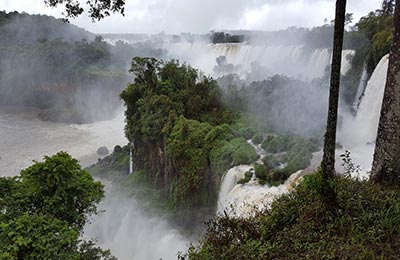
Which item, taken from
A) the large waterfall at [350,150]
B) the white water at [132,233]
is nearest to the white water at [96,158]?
the white water at [132,233]

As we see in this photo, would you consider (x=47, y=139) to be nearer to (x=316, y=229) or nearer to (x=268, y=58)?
(x=268, y=58)

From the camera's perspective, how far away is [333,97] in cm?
517

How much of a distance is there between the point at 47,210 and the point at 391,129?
747 centimetres

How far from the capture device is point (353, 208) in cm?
551

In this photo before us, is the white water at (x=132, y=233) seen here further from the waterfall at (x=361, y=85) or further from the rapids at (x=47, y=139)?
the waterfall at (x=361, y=85)

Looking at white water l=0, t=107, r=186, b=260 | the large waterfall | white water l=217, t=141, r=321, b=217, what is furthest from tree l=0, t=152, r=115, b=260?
white water l=0, t=107, r=186, b=260

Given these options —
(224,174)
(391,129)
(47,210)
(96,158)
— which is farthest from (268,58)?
(391,129)

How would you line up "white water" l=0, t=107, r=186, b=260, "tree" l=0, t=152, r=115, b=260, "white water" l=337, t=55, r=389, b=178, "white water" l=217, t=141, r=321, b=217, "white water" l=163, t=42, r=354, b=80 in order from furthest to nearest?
1. "white water" l=163, t=42, r=354, b=80
2. "white water" l=0, t=107, r=186, b=260
3. "white water" l=337, t=55, r=389, b=178
4. "white water" l=217, t=141, r=321, b=217
5. "tree" l=0, t=152, r=115, b=260

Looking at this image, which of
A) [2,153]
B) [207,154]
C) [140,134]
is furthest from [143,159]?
[2,153]

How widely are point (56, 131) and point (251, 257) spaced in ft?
111

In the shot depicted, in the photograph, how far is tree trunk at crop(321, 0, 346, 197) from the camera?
4.85 m

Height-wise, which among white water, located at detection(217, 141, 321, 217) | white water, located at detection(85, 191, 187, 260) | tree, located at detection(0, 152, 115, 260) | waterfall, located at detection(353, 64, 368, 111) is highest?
waterfall, located at detection(353, 64, 368, 111)

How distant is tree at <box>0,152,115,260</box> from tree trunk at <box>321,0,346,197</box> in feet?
17.3

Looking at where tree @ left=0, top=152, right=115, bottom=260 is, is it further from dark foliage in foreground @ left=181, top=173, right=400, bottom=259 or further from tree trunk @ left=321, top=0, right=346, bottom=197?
tree trunk @ left=321, top=0, right=346, bottom=197
